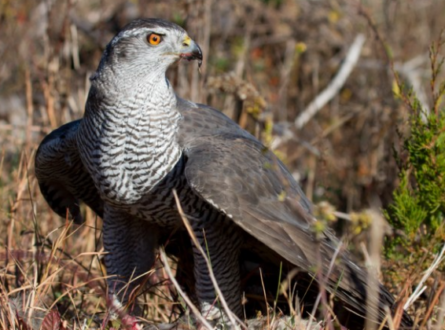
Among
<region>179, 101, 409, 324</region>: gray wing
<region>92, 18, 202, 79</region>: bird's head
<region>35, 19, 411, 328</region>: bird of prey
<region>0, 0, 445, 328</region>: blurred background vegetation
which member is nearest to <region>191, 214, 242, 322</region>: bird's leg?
<region>35, 19, 411, 328</region>: bird of prey

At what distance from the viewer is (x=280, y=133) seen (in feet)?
20.0

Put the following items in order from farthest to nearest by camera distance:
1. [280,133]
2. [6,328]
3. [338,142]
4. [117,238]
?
[338,142] → [280,133] → [117,238] → [6,328]

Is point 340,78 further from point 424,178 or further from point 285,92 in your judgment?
point 424,178

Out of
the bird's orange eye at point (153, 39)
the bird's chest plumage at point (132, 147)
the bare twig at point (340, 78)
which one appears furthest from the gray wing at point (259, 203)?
the bare twig at point (340, 78)

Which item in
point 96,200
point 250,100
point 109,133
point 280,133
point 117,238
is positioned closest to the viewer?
point 109,133

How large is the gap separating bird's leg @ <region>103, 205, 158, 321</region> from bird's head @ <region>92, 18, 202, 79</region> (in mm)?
805

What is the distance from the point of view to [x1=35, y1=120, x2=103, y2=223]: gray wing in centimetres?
367

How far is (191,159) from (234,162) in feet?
0.64

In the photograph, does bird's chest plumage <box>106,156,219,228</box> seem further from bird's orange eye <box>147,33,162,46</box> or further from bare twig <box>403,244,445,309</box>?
bare twig <box>403,244,445,309</box>

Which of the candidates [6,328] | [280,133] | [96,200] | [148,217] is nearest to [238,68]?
[280,133]

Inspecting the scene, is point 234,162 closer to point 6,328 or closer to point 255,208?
point 255,208

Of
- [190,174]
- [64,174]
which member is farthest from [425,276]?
[64,174]

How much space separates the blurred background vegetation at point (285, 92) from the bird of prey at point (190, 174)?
63 cm

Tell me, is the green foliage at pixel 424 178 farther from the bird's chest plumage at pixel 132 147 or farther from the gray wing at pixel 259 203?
the bird's chest plumage at pixel 132 147
